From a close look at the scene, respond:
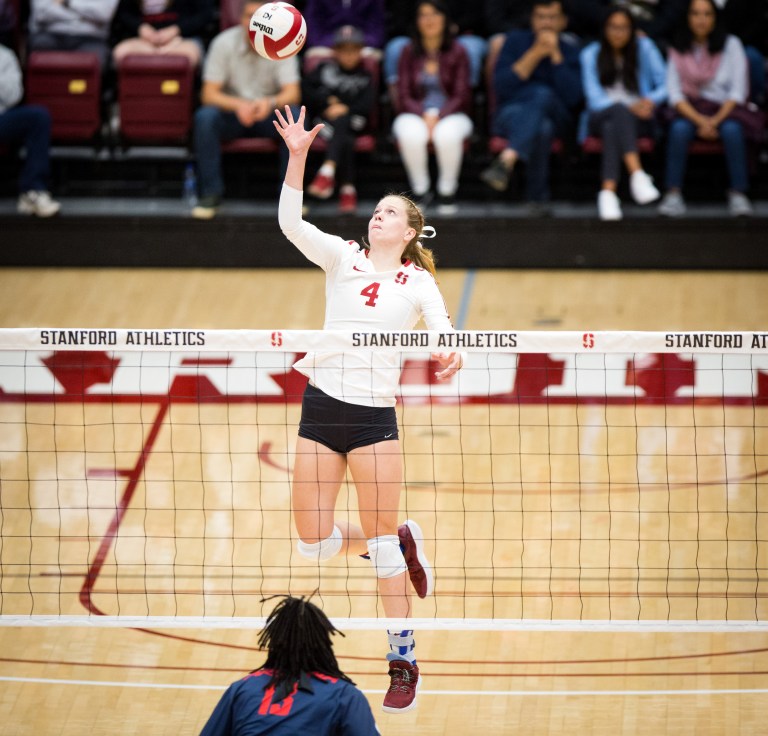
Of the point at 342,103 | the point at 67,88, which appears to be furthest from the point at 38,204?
the point at 342,103

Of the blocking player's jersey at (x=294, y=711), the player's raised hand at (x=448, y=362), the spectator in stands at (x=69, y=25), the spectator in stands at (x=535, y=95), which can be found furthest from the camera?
the spectator in stands at (x=69, y=25)

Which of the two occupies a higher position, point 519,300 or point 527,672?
point 519,300

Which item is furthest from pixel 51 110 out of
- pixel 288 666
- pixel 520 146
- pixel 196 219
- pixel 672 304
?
pixel 288 666

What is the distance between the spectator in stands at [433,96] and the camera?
44.7 ft

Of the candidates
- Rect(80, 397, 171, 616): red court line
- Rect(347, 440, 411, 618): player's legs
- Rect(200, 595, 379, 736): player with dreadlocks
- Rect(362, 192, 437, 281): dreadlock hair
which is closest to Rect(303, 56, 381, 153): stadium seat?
Rect(80, 397, 171, 616): red court line

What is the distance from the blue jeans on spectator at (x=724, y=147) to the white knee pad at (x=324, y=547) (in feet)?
25.1

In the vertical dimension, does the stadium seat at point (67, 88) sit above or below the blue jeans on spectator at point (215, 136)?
above

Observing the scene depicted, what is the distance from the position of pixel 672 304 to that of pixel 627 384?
1886mm

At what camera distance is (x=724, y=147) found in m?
13.5

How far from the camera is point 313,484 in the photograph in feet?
22.4

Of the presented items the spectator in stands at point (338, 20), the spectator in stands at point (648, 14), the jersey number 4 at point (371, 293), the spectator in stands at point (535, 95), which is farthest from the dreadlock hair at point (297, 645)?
the spectator in stands at point (648, 14)

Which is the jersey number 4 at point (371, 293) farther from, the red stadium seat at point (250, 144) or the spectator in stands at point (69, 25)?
the spectator in stands at point (69, 25)

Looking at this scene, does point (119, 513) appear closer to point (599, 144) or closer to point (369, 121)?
point (369, 121)

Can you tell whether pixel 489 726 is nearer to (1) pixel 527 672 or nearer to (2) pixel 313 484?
(1) pixel 527 672
